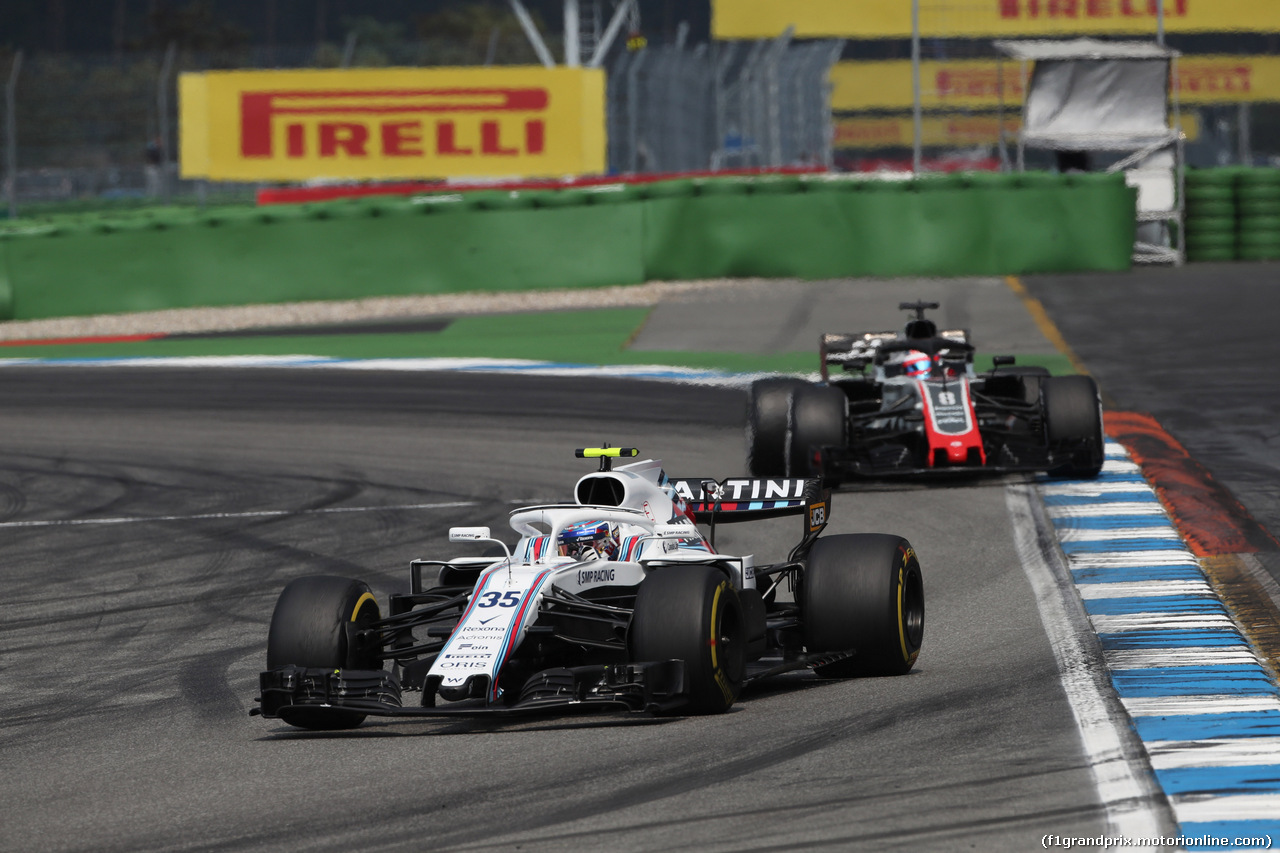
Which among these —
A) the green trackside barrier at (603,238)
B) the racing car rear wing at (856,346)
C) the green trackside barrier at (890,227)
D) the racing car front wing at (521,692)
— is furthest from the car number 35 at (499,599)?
the green trackside barrier at (890,227)

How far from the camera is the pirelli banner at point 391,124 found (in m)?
31.6

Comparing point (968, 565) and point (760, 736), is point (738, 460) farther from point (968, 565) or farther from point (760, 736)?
point (760, 736)

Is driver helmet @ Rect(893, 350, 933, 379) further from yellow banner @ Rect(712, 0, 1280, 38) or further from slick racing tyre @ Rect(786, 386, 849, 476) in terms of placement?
yellow banner @ Rect(712, 0, 1280, 38)

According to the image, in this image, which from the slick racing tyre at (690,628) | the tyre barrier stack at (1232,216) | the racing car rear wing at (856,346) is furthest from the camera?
the tyre barrier stack at (1232,216)

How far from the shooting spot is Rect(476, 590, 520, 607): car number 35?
22.7ft

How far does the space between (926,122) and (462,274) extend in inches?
1858

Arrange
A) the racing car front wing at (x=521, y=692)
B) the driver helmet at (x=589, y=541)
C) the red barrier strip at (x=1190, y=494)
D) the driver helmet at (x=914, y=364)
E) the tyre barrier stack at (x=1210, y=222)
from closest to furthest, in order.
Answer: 1. the racing car front wing at (x=521, y=692)
2. the driver helmet at (x=589, y=541)
3. the red barrier strip at (x=1190, y=494)
4. the driver helmet at (x=914, y=364)
5. the tyre barrier stack at (x=1210, y=222)

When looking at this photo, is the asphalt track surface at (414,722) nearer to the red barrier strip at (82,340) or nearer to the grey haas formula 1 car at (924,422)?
the grey haas formula 1 car at (924,422)

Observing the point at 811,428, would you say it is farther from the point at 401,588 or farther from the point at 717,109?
the point at 717,109

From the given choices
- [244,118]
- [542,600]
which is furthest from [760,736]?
[244,118]

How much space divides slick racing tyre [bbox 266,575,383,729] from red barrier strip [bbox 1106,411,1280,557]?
16.3 ft

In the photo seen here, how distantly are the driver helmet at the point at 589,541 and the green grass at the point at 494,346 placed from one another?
38.2 feet

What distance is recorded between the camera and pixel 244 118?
3183 centimetres

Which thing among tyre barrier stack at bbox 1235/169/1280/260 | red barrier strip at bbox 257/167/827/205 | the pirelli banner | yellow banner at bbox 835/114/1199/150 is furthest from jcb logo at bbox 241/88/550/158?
yellow banner at bbox 835/114/1199/150
